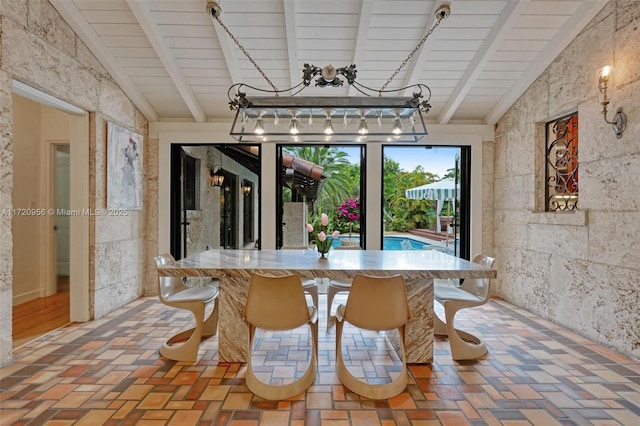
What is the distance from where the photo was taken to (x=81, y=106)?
338 cm

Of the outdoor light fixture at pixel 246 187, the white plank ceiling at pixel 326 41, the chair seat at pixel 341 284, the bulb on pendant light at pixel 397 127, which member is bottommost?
the chair seat at pixel 341 284

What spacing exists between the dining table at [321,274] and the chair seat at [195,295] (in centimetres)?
20

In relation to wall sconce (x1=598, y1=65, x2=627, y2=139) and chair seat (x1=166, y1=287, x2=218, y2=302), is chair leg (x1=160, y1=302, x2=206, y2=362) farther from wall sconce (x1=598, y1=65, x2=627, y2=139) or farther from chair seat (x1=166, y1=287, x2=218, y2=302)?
wall sconce (x1=598, y1=65, x2=627, y2=139)

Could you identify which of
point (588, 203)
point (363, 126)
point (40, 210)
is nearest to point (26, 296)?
point (40, 210)

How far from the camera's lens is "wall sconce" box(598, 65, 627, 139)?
2.74 meters

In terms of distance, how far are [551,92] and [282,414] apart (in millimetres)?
3965

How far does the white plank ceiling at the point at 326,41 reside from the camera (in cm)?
303

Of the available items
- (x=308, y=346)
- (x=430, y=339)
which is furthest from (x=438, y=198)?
(x=308, y=346)

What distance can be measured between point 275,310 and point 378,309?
66cm

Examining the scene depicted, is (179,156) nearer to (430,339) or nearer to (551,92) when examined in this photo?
(430,339)

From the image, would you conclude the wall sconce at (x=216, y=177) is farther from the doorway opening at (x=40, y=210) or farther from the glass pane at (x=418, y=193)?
the glass pane at (x=418, y=193)

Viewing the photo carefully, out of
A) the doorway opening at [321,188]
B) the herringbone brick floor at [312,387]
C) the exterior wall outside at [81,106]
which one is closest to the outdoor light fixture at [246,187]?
the doorway opening at [321,188]

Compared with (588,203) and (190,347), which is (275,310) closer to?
(190,347)

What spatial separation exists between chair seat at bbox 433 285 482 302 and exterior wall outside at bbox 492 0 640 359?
1.13 metres
